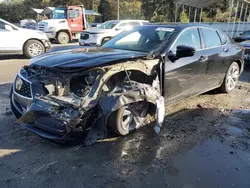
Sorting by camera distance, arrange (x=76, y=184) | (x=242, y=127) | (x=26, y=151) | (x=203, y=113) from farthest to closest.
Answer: (x=203, y=113), (x=242, y=127), (x=26, y=151), (x=76, y=184)

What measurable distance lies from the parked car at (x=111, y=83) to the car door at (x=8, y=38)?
681 cm

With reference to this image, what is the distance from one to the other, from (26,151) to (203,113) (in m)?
3.18

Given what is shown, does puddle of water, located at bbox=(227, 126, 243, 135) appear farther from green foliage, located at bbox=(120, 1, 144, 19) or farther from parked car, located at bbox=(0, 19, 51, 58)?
green foliage, located at bbox=(120, 1, 144, 19)

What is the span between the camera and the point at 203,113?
15.9 ft

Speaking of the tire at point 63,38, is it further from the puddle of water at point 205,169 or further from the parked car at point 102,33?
the puddle of water at point 205,169

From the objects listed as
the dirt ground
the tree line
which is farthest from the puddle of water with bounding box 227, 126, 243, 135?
the tree line

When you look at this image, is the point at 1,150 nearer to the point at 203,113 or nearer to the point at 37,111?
the point at 37,111

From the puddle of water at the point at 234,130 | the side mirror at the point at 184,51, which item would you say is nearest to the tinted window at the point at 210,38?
the side mirror at the point at 184,51

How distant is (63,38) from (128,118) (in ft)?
52.1

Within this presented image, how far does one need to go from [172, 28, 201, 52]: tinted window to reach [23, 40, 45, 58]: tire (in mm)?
7842

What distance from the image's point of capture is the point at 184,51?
13.3 ft

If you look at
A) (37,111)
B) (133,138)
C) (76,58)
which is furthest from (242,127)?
(37,111)

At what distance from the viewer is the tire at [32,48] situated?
10.6m

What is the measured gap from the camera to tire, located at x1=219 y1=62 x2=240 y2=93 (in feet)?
19.6
